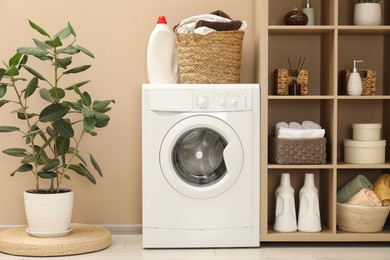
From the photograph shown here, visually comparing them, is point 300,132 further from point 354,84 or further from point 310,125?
point 354,84

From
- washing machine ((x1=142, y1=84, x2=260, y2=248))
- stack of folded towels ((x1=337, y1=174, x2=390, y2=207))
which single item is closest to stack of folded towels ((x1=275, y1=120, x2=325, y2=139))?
washing machine ((x1=142, y1=84, x2=260, y2=248))

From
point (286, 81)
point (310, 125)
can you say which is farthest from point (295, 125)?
point (286, 81)

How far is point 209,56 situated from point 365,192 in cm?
108

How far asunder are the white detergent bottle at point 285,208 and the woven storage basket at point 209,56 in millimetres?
616

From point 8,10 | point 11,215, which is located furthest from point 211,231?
point 8,10

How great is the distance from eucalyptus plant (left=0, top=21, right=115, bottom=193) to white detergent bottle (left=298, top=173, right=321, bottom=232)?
1.08 m

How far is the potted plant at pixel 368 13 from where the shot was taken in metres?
3.58

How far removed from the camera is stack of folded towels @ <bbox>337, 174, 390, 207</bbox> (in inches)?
139

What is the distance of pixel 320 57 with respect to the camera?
12.7ft

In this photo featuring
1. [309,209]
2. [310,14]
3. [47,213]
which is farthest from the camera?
[310,14]

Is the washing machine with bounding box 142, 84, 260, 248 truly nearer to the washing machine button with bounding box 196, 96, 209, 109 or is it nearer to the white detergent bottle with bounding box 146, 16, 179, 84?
the washing machine button with bounding box 196, 96, 209, 109

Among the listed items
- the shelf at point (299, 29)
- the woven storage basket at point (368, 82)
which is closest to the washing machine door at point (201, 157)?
the shelf at point (299, 29)

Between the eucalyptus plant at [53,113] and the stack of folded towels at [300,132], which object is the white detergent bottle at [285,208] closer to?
the stack of folded towels at [300,132]

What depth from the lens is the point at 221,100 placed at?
3.42 meters
